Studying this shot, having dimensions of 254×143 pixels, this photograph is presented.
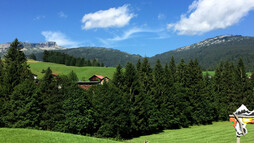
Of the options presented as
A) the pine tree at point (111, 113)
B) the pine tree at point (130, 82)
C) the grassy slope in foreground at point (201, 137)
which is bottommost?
the grassy slope in foreground at point (201, 137)

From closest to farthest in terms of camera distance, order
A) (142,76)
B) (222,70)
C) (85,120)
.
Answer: (85,120) < (142,76) < (222,70)

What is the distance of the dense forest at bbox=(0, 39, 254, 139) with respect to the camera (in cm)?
3136

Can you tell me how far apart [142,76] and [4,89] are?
29.4 meters

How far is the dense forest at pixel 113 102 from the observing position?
31.4 metres

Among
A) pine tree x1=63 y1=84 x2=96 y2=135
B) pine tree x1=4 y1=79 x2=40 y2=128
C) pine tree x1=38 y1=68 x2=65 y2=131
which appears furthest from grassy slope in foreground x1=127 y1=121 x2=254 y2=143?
pine tree x1=4 y1=79 x2=40 y2=128

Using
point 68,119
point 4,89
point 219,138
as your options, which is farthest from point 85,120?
point 219,138

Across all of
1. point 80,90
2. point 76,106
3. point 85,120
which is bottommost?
point 85,120

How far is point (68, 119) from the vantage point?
32781mm

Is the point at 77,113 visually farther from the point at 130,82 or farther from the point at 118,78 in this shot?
the point at 130,82

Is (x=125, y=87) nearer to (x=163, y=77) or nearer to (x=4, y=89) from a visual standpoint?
(x=163, y=77)

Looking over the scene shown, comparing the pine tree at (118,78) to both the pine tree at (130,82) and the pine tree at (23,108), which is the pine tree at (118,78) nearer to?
the pine tree at (130,82)

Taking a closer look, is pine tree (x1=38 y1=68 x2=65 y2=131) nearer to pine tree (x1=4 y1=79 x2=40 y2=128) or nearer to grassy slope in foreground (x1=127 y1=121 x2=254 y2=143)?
pine tree (x1=4 y1=79 x2=40 y2=128)

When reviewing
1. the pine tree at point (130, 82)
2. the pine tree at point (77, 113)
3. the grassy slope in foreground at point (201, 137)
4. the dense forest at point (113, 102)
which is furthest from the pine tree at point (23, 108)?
the pine tree at point (130, 82)

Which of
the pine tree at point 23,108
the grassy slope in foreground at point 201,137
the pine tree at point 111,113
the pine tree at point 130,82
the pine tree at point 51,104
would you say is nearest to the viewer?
the pine tree at point 23,108
